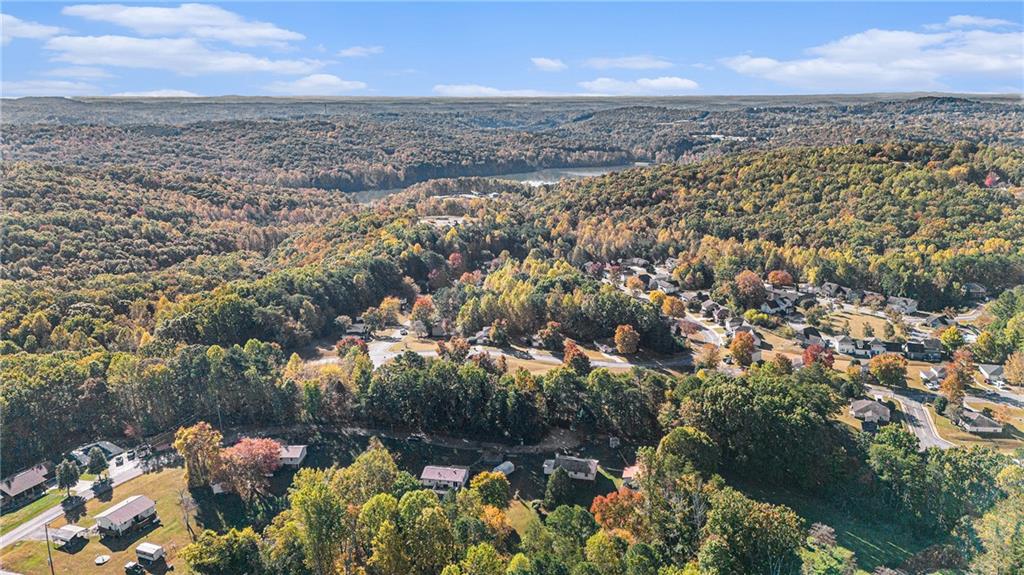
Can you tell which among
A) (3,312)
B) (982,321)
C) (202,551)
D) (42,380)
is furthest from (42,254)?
(982,321)

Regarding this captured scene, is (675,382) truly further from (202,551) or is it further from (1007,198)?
(1007,198)

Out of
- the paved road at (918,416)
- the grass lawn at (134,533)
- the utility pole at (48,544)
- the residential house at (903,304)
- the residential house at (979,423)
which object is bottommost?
the grass lawn at (134,533)

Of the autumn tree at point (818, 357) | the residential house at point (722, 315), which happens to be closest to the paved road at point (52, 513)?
the autumn tree at point (818, 357)

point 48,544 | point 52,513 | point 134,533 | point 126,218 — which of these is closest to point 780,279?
point 134,533

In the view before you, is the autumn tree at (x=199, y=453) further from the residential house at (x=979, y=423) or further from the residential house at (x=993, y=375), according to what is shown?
the residential house at (x=993, y=375)

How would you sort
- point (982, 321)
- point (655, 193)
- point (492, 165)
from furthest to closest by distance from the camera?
point (492, 165), point (655, 193), point (982, 321)

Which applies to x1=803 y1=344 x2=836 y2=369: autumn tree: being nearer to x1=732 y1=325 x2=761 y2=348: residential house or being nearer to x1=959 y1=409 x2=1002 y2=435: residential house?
x1=732 y1=325 x2=761 y2=348: residential house
